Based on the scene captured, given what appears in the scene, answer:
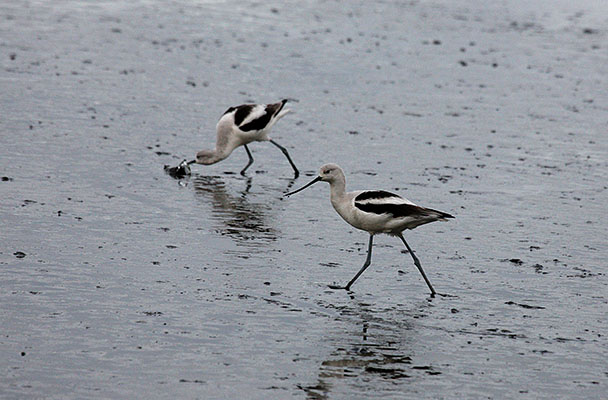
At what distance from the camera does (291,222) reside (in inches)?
516

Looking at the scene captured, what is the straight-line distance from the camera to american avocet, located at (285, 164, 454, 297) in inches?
421

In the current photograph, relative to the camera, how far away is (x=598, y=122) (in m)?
19.9

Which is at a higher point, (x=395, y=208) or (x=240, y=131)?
(x=240, y=131)

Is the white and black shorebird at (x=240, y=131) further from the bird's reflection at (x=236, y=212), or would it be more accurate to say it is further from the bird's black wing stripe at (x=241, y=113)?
the bird's reflection at (x=236, y=212)

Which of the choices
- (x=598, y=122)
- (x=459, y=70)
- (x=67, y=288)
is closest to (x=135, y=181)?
(x=67, y=288)

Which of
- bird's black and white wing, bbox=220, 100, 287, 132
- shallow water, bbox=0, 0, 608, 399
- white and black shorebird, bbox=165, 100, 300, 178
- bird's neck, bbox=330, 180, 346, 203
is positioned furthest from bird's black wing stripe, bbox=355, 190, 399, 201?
bird's black and white wing, bbox=220, 100, 287, 132

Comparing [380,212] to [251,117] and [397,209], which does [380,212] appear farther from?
[251,117]

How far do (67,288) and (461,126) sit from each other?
1037cm

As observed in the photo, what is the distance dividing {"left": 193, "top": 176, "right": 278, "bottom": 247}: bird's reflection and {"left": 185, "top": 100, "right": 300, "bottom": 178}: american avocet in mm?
332

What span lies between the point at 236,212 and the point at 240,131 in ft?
7.86

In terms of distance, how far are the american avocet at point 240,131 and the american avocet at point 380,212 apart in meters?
4.41

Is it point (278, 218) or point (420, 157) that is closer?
point (278, 218)

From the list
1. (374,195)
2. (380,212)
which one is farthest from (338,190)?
(380,212)

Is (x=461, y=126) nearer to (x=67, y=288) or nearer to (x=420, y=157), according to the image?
(x=420, y=157)
